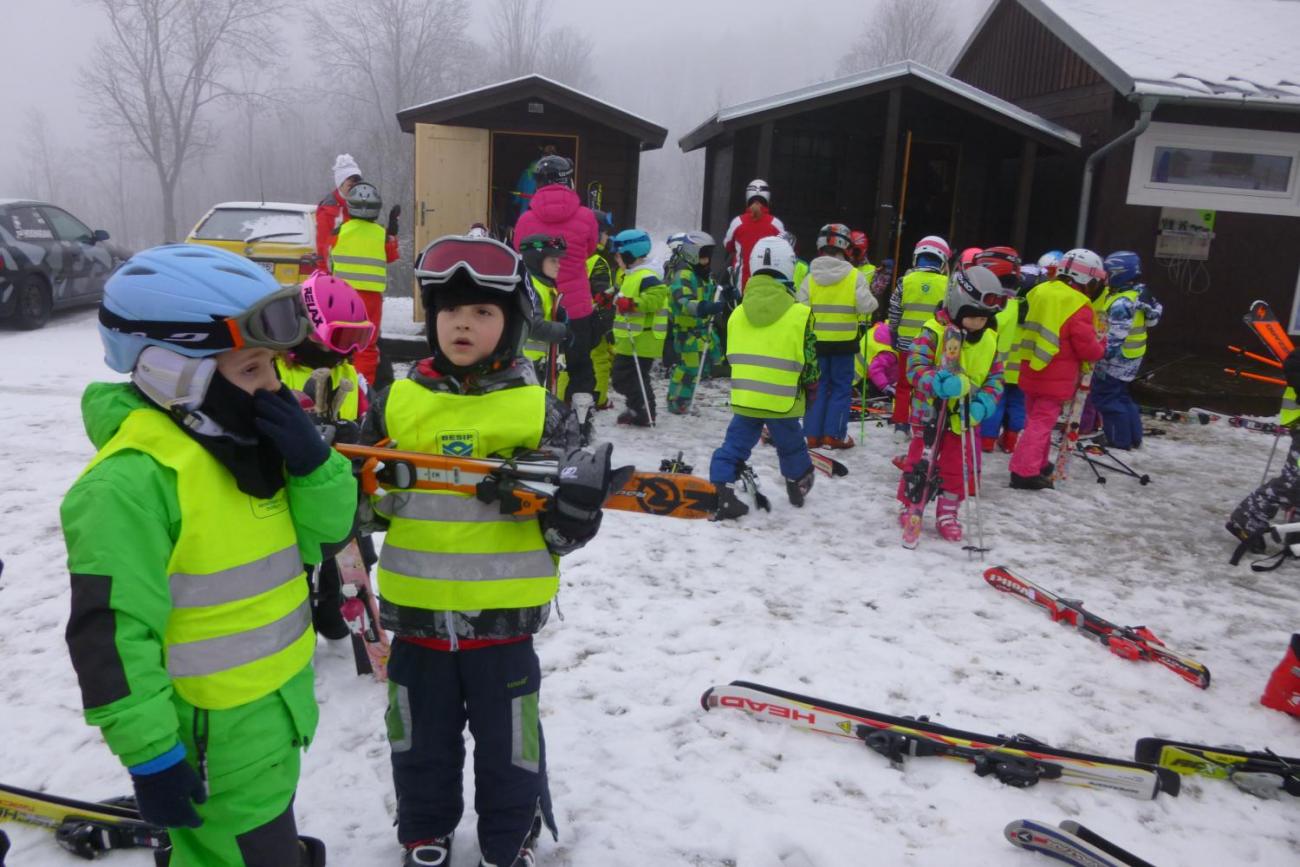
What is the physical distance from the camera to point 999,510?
6648 millimetres

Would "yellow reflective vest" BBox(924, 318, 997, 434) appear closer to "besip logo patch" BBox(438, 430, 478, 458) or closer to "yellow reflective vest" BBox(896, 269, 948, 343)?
"yellow reflective vest" BBox(896, 269, 948, 343)

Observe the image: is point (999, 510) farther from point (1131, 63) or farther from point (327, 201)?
point (1131, 63)

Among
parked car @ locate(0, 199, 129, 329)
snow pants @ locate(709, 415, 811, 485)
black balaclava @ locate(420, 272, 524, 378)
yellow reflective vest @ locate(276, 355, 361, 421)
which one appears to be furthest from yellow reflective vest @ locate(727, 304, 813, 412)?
parked car @ locate(0, 199, 129, 329)

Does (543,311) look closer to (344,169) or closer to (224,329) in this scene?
(344,169)

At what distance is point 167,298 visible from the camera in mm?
1737

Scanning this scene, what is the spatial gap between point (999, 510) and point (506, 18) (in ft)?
193

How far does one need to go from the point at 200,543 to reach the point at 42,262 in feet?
41.2

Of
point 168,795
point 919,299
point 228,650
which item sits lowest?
point 168,795

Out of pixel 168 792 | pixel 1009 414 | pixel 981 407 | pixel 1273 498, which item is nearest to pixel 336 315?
pixel 168 792

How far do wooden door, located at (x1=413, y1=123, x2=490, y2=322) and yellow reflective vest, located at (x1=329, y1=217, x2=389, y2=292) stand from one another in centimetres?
458

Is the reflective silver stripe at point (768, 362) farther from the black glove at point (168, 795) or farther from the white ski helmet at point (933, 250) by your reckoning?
the black glove at point (168, 795)

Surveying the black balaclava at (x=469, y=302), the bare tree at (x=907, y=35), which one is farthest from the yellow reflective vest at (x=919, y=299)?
the bare tree at (x=907, y=35)

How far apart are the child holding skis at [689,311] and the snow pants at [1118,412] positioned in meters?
4.09

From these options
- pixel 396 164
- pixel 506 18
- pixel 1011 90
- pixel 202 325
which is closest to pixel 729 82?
pixel 506 18
